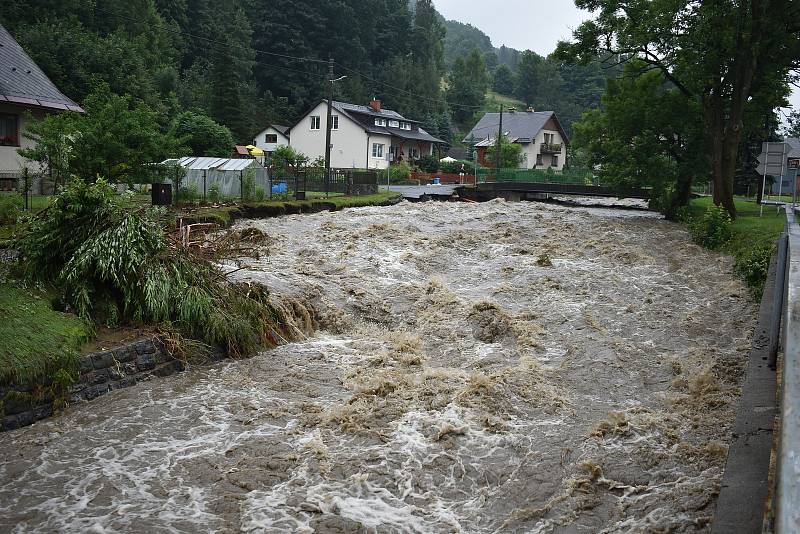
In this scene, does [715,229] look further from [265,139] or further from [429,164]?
[265,139]

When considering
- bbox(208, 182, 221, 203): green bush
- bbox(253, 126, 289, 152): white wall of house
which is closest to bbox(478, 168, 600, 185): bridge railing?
bbox(253, 126, 289, 152): white wall of house

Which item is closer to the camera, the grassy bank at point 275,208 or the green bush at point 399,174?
the grassy bank at point 275,208

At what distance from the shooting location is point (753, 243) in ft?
69.4

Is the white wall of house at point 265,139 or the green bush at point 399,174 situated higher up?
the white wall of house at point 265,139

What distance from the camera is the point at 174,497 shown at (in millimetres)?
7469

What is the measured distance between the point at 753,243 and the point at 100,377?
60.2 ft

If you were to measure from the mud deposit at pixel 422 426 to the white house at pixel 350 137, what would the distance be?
52449 millimetres

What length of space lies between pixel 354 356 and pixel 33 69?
24454 millimetres

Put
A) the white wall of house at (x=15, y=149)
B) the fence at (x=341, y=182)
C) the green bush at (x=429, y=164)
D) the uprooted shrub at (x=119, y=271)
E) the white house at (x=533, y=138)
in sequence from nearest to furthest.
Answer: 1. the uprooted shrub at (x=119, y=271)
2. the white wall of house at (x=15, y=149)
3. the fence at (x=341, y=182)
4. the green bush at (x=429, y=164)
5. the white house at (x=533, y=138)

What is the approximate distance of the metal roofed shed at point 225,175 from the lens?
30812 millimetres

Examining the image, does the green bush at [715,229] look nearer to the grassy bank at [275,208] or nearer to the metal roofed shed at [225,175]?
the grassy bank at [275,208]

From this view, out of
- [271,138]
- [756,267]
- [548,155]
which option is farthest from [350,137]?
[756,267]

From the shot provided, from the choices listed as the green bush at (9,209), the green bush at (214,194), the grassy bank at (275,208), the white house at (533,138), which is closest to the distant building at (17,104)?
the green bush at (214,194)

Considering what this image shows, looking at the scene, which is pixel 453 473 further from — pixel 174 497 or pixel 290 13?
pixel 290 13
